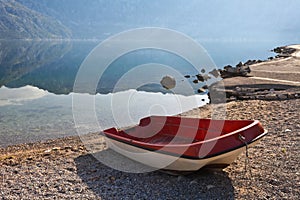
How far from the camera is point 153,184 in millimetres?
7938

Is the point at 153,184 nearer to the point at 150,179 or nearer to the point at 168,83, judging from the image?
the point at 150,179

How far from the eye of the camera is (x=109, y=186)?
783 centimetres

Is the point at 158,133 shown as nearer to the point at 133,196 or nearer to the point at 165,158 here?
the point at 165,158

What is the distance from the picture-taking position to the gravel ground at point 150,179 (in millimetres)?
7344

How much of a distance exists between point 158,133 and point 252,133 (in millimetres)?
3598

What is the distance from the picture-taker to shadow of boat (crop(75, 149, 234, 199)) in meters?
7.32

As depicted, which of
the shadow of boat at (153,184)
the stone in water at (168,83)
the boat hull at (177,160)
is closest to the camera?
the shadow of boat at (153,184)

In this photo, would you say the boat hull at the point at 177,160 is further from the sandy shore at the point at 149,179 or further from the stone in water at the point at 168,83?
the stone in water at the point at 168,83

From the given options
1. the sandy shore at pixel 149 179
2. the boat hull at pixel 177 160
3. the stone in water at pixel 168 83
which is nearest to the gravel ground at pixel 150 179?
the sandy shore at pixel 149 179

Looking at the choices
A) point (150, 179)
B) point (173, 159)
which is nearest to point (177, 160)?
point (173, 159)

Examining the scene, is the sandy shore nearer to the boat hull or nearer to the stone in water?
the boat hull

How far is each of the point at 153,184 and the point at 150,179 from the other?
30 cm

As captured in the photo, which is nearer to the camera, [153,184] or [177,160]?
[177,160]

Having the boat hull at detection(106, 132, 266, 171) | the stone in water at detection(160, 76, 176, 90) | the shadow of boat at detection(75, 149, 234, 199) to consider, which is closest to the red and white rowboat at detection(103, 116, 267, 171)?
the boat hull at detection(106, 132, 266, 171)
